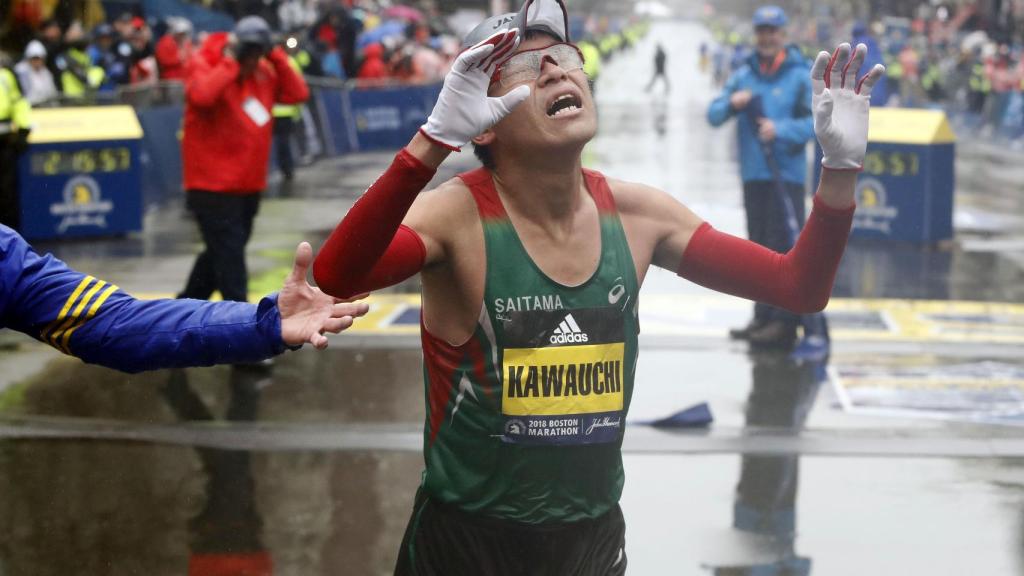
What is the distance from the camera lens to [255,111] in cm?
816

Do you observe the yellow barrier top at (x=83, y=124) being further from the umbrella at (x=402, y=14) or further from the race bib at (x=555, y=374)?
the umbrella at (x=402, y=14)

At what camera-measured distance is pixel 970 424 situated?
7137 millimetres

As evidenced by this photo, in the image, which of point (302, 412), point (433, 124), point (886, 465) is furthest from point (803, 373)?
point (433, 124)

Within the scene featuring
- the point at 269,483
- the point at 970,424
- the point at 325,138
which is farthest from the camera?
the point at 325,138

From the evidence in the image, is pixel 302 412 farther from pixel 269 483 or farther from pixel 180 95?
pixel 180 95

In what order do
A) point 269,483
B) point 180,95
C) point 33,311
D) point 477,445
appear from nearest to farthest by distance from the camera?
1. point 33,311
2. point 477,445
3. point 269,483
4. point 180,95

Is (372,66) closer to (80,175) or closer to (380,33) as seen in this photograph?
(380,33)

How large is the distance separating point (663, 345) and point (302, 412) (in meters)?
2.65

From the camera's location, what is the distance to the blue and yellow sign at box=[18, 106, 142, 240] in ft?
42.1

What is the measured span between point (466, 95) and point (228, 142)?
218 inches

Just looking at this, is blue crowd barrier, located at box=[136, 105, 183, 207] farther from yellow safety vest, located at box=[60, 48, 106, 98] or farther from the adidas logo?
the adidas logo

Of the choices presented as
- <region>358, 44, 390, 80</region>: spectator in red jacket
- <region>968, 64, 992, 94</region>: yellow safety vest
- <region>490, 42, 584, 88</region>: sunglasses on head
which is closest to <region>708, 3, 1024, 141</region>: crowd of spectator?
<region>968, 64, 992, 94</region>: yellow safety vest

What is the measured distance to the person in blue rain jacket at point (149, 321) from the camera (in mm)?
2676

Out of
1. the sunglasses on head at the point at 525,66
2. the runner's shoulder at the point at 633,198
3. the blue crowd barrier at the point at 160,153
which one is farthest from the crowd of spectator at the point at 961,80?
the sunglasses on head at the point at 525,66
